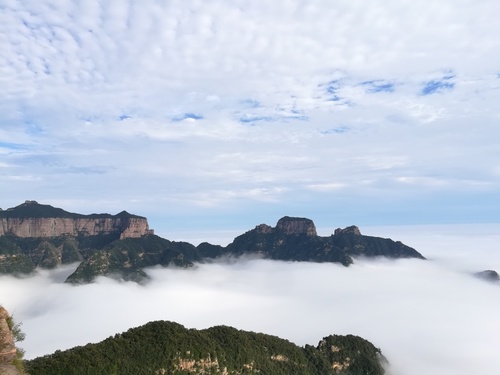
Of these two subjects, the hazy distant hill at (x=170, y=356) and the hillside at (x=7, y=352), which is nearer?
the hillside at (x=7, y=352)

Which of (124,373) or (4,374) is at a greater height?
(4,374)

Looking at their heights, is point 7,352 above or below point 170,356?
above

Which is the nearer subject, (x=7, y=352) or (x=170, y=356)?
(x=7, y=352)

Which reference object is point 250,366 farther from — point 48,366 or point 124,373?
point 48,366

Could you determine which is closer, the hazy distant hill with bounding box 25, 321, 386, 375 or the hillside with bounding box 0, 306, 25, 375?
the hillside with bounding box 0, 306, 25, 375

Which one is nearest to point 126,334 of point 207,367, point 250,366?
point 207,367

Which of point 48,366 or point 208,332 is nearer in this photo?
point 48,366

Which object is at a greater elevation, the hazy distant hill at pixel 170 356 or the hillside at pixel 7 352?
the hillside at pixel 7 352

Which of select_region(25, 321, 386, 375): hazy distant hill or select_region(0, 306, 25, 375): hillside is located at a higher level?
select_region(0, 306, 25, 375): hillside

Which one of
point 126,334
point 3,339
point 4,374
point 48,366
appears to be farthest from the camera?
point 126,334

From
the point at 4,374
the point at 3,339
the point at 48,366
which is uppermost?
the point at 3,339

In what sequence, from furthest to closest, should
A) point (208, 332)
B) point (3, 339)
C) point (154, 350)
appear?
point (208, 332) → point (154, 350) → point (3, 339)
